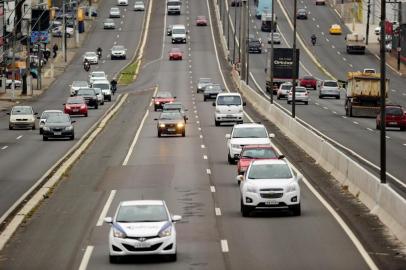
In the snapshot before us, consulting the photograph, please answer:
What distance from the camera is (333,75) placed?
137000 mm

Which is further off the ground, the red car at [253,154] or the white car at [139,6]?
the white car at [139,6]

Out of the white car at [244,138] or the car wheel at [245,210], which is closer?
the car wheel at [245,210]

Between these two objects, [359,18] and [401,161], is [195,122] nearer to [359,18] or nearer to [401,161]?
[401,161]

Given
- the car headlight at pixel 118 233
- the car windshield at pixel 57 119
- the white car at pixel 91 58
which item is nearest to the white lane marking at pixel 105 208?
the car headlight at pixel 118 233

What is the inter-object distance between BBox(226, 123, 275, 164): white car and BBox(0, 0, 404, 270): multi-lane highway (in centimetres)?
73

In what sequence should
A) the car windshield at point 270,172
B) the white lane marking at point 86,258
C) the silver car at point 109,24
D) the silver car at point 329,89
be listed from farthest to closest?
the silver car at point 109,24 → the silver car at point 329,89 → the car windshield at point 270,172 → the white lane marking at point 86,258

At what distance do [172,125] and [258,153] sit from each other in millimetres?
24708

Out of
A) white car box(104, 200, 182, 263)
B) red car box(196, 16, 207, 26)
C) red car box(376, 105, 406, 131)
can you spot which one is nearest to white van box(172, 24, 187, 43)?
red car box(196, 16, 207, 26)

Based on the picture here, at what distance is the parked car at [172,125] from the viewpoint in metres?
65.3

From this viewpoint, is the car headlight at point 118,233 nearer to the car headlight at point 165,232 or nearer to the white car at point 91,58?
the car headlight at point 165,232

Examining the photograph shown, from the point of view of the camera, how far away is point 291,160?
49531 millimetres

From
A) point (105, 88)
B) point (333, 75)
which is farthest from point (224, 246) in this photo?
point (333, 75)

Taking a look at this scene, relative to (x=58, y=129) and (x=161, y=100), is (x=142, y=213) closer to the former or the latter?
(x=58, y=129)

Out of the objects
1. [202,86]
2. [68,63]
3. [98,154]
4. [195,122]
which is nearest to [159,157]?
[98,154]
